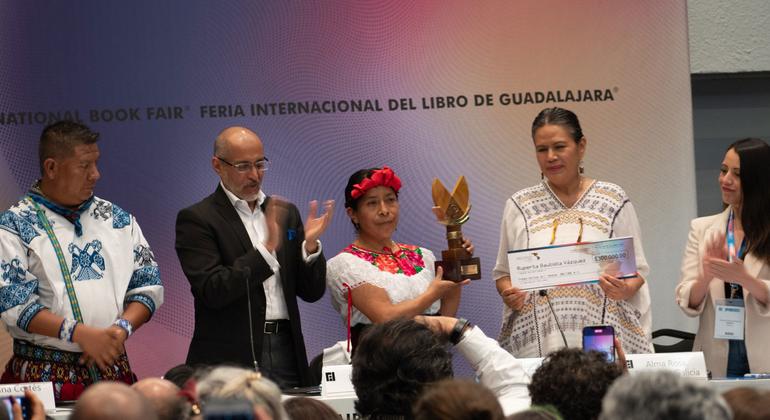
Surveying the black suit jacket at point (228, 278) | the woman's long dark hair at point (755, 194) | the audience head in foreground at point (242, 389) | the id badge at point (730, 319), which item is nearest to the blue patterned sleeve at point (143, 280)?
the black suit jacket at point (228, 278)

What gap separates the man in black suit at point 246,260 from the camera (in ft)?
15.2

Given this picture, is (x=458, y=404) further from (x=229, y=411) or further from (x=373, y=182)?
(x=373, y=182)

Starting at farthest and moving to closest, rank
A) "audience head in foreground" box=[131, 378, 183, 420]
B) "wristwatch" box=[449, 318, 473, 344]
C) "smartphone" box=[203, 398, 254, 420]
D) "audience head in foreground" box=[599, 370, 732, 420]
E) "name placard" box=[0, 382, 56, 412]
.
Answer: "name placard" box=[0, 382, 56, 412]
"wristwatch" box=[449, 318, 473, 344]
"audience head in foreground" box=[131, 378, 183, 420]
"audience head in foreground" box=[599, 370, 732, 420]
"smartphone" box=[203, 398, 254, 420]

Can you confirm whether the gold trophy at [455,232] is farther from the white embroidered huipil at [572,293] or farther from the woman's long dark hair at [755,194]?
A: the woman's long dark hair at [755,194]

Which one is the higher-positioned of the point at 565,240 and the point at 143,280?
the point at 565,240

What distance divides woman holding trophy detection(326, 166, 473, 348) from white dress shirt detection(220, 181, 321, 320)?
219mm

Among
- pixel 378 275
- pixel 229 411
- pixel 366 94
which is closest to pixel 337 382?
pixel 378 275

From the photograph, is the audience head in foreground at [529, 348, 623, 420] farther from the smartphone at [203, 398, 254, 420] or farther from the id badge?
the id badge

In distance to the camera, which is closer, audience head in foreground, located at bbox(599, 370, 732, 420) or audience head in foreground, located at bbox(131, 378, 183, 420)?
audience head in foreground, located at bbox(599, 370, 732, 420)

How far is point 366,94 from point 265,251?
63.4 inches

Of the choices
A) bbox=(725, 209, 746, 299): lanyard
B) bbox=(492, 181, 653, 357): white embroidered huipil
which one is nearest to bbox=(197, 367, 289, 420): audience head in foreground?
bbox=(492, 181, 653, 357): white embroidered huipil

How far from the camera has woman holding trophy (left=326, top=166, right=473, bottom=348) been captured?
475cm

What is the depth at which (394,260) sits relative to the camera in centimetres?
493

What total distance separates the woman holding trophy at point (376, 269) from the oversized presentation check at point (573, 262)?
0.27m
